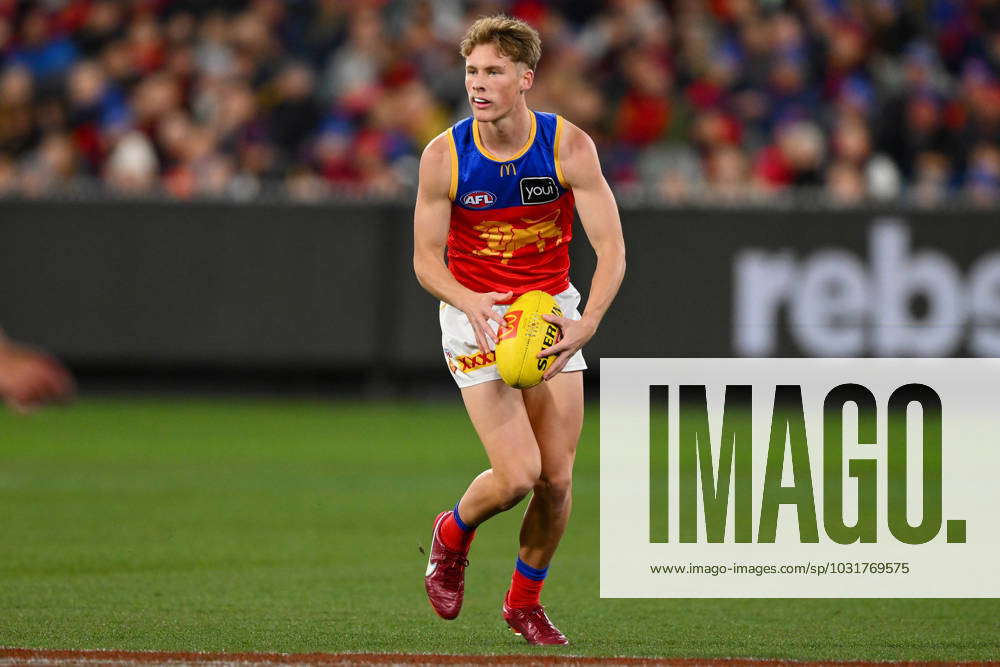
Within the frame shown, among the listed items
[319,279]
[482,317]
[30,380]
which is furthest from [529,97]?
[30,380]

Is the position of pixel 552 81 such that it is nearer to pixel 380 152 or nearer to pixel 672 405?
pixel 380 152

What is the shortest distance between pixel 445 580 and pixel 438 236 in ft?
4.91

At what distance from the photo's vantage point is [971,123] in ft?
59.7

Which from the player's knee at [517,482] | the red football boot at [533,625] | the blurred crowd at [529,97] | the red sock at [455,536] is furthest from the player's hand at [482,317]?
A: the blurred crowd at [529,97]

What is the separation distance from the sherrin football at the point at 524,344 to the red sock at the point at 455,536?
0.78 meters

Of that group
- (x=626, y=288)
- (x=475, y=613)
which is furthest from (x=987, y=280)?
(x=475, y=613)

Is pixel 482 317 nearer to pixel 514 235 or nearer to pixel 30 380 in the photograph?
pixel 514 235

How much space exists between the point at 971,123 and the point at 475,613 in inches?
460

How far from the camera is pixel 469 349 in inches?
297

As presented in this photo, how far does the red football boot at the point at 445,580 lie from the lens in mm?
7535

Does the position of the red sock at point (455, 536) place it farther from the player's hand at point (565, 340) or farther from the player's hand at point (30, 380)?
the player's hand at point (30, 380)

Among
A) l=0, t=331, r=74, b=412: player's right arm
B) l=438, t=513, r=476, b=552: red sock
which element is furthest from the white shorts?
l=0, t=331, r=74, b=412: player's right arm

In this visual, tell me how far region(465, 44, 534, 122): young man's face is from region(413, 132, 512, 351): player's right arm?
27 cm

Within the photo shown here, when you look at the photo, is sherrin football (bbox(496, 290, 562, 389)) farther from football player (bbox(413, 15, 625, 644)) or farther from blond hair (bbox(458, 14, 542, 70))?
blond hair (bbox(458, 14, 542, 70))
